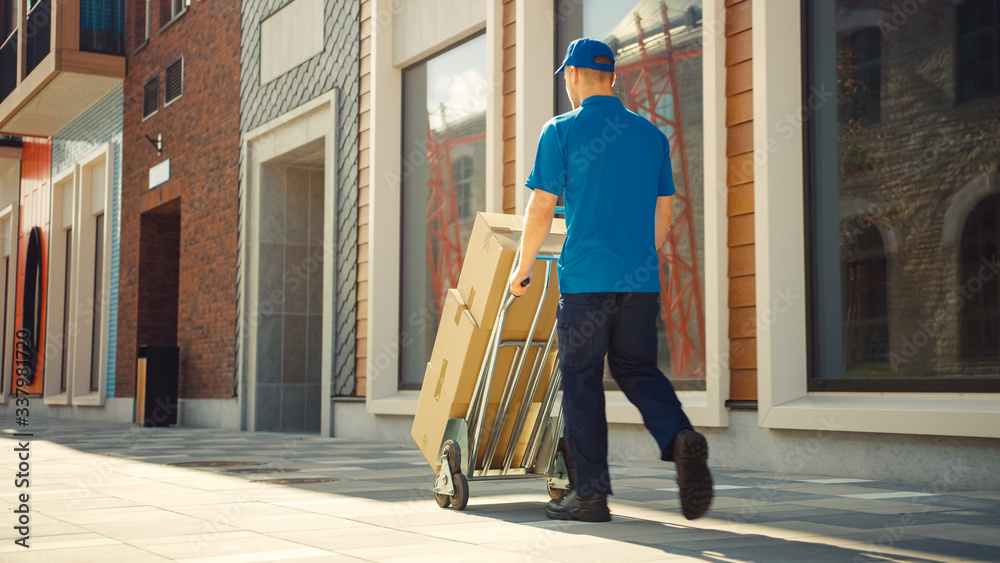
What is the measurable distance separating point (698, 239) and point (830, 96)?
54.8 inches

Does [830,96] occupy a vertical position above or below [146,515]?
above

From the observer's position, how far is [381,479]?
6.16m

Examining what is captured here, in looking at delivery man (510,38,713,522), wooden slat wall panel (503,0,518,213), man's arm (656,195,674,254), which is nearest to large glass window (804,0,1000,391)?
man's arm (656,195,674,254)

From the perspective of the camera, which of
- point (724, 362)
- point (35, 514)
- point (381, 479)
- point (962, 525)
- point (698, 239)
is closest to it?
point (962, 525)

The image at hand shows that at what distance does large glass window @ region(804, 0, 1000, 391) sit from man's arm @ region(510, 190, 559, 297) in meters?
2.72

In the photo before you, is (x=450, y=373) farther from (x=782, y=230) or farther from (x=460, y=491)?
(x=782, y=230)

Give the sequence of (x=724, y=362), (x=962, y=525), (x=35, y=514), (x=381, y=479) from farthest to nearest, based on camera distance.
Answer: (x=724, y=362)
(x=381, y=479)
(x=35, y=514)
(x=962, y=525)

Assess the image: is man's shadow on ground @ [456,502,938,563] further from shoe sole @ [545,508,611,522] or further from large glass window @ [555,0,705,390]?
large glass window @ [555,0,705,390]

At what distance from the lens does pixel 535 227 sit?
4133 millimetres

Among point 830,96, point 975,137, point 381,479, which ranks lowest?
point 381,479

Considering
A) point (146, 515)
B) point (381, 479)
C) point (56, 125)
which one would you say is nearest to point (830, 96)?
point (381, 479)

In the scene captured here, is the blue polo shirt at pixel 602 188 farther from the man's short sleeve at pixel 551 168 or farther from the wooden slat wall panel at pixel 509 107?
the wooden slat wall panel at pixel 509 107

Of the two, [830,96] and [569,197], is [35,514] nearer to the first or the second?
[569,197]

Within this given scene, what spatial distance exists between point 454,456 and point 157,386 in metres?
12.0
